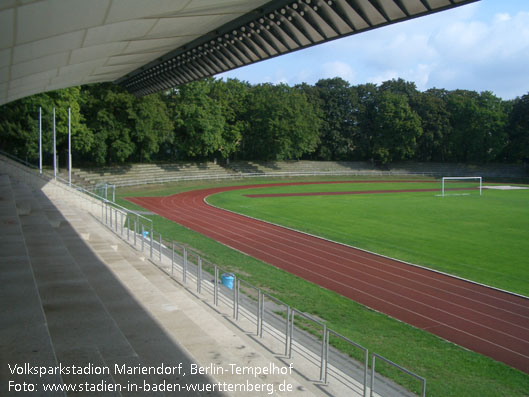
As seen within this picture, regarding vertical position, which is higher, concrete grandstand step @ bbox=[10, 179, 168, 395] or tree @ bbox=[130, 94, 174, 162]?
tree @ bbox=[130, 94, 174, 162]

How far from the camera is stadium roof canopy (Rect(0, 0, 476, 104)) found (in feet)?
20.2

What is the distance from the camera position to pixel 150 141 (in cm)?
5303

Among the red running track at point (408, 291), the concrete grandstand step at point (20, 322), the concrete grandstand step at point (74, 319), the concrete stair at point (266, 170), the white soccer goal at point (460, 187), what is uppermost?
the concrete stair at point (266, 170)

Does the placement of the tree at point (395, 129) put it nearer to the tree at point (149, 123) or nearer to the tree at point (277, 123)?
the tree at point (277, 123)

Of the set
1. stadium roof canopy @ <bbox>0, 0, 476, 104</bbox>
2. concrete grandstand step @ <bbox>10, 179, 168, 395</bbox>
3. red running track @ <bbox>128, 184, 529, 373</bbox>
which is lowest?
red running track @ <bbox>128, 184, 529, 373</bbox>

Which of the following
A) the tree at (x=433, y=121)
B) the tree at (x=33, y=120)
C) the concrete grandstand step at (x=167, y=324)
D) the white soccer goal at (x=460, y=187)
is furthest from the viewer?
the tree at (x=433, y=121)

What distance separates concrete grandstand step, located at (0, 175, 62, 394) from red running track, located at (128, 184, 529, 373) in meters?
8.73

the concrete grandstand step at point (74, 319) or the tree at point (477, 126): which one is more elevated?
the tree at point (477, 126)

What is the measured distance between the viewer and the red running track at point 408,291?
10.9m

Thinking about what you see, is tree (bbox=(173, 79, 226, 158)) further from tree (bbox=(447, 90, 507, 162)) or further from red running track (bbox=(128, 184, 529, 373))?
tree (bbox=(447, 90, 507, 162))

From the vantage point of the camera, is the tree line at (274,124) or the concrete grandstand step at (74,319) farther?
the tree line at (274,124)

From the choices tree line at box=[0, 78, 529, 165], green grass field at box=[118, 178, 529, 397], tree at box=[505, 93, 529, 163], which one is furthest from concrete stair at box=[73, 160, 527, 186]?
green grass field at box=[118, 178, 529, 397]

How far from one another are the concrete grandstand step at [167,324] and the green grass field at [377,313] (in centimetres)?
327

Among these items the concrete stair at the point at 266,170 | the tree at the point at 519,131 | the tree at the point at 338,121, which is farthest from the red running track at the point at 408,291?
the tree at the point at 519,131
